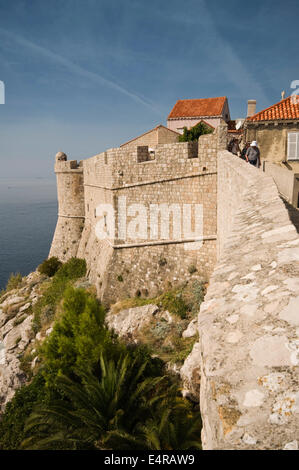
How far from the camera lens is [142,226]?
455 inches

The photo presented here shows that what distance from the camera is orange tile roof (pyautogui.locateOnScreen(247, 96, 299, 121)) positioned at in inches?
482

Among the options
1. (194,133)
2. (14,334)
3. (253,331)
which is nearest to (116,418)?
(253,331)

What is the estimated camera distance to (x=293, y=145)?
12.2 metres

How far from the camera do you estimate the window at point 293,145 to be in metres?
12.1

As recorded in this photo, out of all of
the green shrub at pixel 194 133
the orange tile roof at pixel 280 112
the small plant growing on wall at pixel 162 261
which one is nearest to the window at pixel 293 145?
the orange tile roof at pixel 280 112

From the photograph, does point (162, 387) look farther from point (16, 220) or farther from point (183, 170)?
point (16, 220)

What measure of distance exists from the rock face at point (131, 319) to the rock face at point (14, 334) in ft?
11.9

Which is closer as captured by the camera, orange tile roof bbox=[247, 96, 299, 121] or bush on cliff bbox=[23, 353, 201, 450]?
bush on cliff bbox=[23, 353, 201, 450]

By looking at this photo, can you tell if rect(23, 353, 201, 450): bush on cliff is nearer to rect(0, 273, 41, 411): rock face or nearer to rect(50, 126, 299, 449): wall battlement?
rect(50, 126, 299, 449): wall battlement

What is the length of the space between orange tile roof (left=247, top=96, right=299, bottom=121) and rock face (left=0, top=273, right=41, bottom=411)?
13764mm

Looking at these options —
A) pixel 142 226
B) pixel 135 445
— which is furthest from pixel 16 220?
pixel 135 445

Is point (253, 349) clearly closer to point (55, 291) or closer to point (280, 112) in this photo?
point (280, 112)

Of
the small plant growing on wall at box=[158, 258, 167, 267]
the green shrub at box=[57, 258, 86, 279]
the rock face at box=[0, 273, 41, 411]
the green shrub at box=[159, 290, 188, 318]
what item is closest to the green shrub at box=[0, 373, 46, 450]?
the rock face at box=[0, 273, 41, 411]
